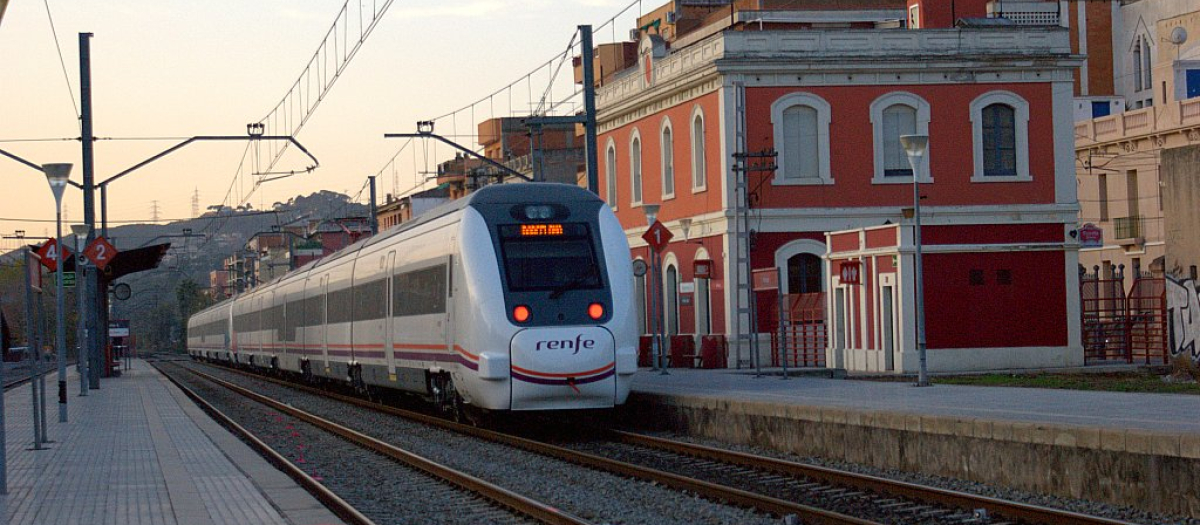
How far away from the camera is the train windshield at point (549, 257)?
2169cm

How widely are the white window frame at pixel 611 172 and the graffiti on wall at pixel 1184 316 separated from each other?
25.7m

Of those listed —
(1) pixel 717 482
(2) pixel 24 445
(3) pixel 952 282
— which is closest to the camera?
(1) pixel 717 482

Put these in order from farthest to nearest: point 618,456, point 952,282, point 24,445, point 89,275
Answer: point 89,275
point 952,282
point 24,445
point 618,456

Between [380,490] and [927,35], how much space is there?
93.0ft

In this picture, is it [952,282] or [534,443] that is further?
[952,282]

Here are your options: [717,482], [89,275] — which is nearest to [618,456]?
[717,482]

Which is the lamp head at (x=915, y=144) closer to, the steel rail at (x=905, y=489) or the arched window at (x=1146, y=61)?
the steel rail at (x=905, y=489)

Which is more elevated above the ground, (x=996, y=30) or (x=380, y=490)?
(x=996, y=30)

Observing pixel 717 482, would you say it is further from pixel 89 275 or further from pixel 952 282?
pixel 89 275

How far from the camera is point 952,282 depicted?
35875 millimetres

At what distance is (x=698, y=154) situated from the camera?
1684 inches

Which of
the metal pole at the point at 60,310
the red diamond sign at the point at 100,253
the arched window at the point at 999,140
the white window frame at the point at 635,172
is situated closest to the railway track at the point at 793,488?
the metal pole at the point at 60,310

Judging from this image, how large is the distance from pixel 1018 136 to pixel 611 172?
14295 mm

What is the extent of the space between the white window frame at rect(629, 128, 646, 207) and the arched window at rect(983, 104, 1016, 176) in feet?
36.1
